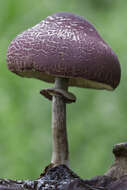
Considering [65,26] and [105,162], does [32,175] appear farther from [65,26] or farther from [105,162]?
[65,26]

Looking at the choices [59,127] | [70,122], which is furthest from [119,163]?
[70,122]

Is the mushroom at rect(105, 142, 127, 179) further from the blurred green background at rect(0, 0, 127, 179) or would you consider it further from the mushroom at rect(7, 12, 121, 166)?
the blurred green background at rect(0, 0, 127, 179)

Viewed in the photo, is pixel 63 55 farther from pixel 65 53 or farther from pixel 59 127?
pixel 59 127

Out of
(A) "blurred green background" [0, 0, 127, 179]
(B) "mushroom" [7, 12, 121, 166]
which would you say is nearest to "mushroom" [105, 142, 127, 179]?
(B) "mushroom" [7, 12, 121, 166]

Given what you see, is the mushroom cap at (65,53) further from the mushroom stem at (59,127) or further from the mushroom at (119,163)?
the mushroom at (119,163)

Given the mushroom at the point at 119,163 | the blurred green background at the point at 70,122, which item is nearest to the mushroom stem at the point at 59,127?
the mushroom at the point at 119,163

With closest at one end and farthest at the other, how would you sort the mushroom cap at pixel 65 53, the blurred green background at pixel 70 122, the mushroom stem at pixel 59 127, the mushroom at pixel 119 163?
the mushroom at pixel 119 163 < the mushroom cap at pixel 65 53 < the mushroom stem at pixel 59 127 < the blurred green background at pixel 70 122
